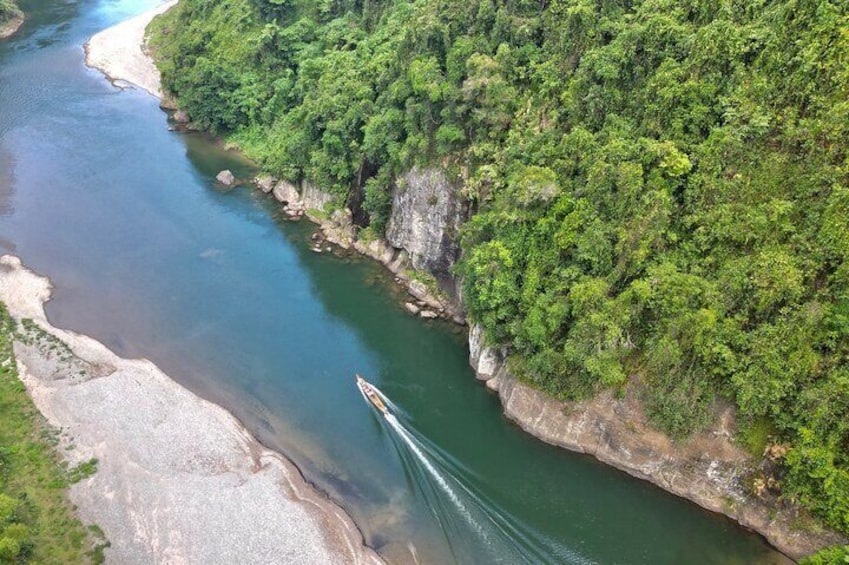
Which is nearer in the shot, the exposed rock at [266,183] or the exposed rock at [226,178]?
the exposed rock at [266,183]

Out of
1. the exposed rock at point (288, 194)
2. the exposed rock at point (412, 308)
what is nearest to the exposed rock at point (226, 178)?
the exposed rock at point (288, 194)

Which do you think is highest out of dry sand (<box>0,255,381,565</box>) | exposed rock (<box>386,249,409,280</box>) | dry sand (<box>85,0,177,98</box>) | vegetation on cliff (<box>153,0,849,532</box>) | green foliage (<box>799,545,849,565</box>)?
vegetation on cliff (<box>153,0,849,532</box>)

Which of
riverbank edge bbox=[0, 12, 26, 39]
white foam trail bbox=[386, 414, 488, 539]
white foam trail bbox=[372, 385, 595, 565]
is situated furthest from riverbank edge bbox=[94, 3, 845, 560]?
riverbank edge bbox=[0, 12, 26, 39]

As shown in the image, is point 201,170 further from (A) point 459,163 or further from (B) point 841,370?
(B) point 841,370

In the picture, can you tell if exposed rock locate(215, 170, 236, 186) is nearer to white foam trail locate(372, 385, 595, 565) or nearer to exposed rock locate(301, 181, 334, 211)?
exposed rock locate(301, 181, 334, 211)

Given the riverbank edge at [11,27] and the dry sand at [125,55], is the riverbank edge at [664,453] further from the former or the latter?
the riverbank edge at [11,27]

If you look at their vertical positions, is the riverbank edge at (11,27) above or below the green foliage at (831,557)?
above

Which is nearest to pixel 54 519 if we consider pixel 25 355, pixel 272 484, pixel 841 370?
pixel 272 484
